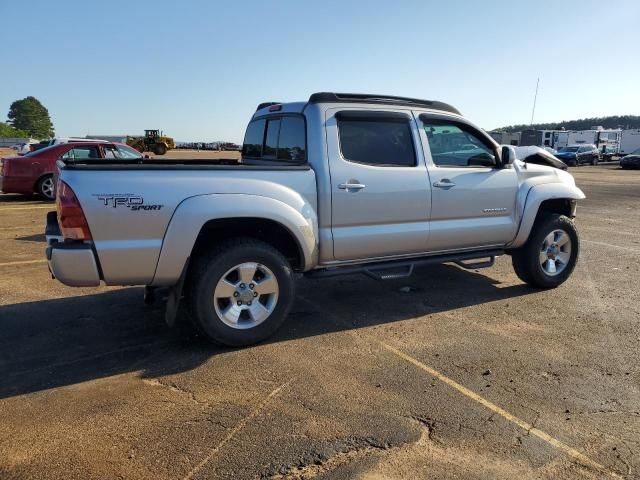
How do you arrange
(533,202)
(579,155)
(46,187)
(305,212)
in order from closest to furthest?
(305,212) → (533,202) → (46,187) → (579,155)

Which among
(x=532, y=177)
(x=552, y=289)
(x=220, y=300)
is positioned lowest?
(x=552, y=289)

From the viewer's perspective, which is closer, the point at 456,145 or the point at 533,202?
the point at 456,145

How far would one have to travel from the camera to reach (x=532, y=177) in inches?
227

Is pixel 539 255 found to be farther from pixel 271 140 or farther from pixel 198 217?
pixel 198 217

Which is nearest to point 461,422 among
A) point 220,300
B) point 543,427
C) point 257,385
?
point 543,427

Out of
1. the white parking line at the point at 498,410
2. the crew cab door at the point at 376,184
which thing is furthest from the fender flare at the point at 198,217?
the white parking line at the point at 498,410

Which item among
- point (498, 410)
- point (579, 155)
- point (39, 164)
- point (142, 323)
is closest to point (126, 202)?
point (142, 323)

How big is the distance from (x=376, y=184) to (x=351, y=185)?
27 cm

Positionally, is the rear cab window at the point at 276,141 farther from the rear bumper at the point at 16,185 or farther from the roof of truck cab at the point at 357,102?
the rear bumper at the point at 16,185

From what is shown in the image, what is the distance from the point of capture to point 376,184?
464 cm

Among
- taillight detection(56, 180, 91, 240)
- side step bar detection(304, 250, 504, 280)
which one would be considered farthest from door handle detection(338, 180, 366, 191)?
taillight detection(56, 180, 91, 240)

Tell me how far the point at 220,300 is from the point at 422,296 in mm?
2488

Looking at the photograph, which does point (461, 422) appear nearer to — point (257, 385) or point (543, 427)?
point (543, 427)

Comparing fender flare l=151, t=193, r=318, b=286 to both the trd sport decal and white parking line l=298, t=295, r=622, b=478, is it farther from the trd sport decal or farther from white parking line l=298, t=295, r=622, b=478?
white parking line l=298, t=295, r=622, b=478
